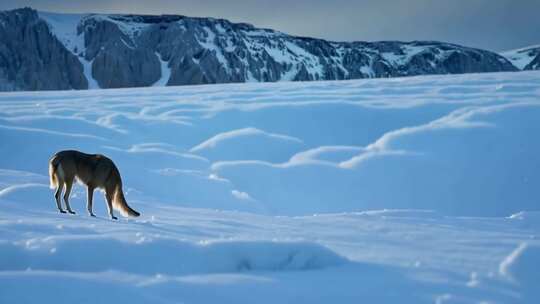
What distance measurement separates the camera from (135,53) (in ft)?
477

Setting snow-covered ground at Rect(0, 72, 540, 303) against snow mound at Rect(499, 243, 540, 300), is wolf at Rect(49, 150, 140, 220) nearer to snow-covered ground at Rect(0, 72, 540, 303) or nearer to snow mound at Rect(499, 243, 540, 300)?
snow-covered ground at Rect(0, 72, 540, 303)

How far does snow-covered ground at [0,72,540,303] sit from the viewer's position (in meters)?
3.49

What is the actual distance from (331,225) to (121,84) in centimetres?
14257

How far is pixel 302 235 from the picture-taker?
5.32m

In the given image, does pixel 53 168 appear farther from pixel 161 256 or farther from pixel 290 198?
pixel 290 198

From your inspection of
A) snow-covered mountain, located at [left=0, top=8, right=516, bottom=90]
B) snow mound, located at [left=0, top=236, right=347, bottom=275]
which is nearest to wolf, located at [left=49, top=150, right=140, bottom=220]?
snow mound, located at [left=0, top=236, right=347, bottom=275]

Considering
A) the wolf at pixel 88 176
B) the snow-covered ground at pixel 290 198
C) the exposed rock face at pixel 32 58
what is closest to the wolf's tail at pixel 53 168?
the wolf at pixel 88 176

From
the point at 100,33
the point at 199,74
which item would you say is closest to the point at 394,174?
the point at 199,74

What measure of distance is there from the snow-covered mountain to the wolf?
451ft

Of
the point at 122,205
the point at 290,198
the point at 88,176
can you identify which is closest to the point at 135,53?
the point at 290,198

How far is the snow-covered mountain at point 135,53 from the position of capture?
439 ft

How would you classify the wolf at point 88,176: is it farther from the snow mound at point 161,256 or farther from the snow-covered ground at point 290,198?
the snow mound at point 161,256

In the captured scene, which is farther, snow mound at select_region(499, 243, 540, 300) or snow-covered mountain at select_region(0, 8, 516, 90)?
snow-covered mountain at select_region(0, 8, 516, 90)

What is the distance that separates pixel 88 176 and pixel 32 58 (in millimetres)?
143288
